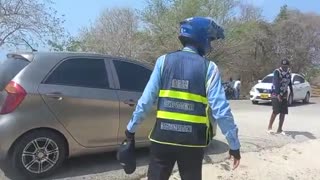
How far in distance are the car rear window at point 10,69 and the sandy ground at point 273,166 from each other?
7.96 ft

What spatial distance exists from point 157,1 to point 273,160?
26.9 meters

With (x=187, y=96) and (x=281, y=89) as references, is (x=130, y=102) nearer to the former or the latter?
(x=187, y=96)

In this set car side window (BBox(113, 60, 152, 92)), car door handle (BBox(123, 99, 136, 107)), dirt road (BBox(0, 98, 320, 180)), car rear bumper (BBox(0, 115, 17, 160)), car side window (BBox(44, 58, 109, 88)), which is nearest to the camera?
car rear bumper (BBox(0, 115, 17, 160))

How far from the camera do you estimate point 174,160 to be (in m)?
4.20

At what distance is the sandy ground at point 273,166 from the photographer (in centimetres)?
746

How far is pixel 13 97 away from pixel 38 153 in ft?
2.46

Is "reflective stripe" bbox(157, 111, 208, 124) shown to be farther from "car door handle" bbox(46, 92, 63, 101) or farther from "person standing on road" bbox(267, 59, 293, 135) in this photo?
"person standing on road" bbox(267, 59, 293, 135)

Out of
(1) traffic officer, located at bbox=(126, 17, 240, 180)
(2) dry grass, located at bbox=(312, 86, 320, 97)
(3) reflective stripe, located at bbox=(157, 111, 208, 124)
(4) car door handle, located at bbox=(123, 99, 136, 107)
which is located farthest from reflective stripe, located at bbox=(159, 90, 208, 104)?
(2) dry grass, located at bbox=(312, 86, 320, 97)

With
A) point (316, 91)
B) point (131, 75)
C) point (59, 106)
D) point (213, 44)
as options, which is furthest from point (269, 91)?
point (316, 91)

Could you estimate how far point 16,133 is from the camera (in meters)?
6.21

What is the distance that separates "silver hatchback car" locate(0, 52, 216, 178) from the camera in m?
6.28

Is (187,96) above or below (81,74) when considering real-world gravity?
above

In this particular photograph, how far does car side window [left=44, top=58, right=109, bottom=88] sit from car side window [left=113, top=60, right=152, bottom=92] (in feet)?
0.87

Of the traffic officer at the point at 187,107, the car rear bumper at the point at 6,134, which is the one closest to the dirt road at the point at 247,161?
the car rear bumper at the point at 6,134
